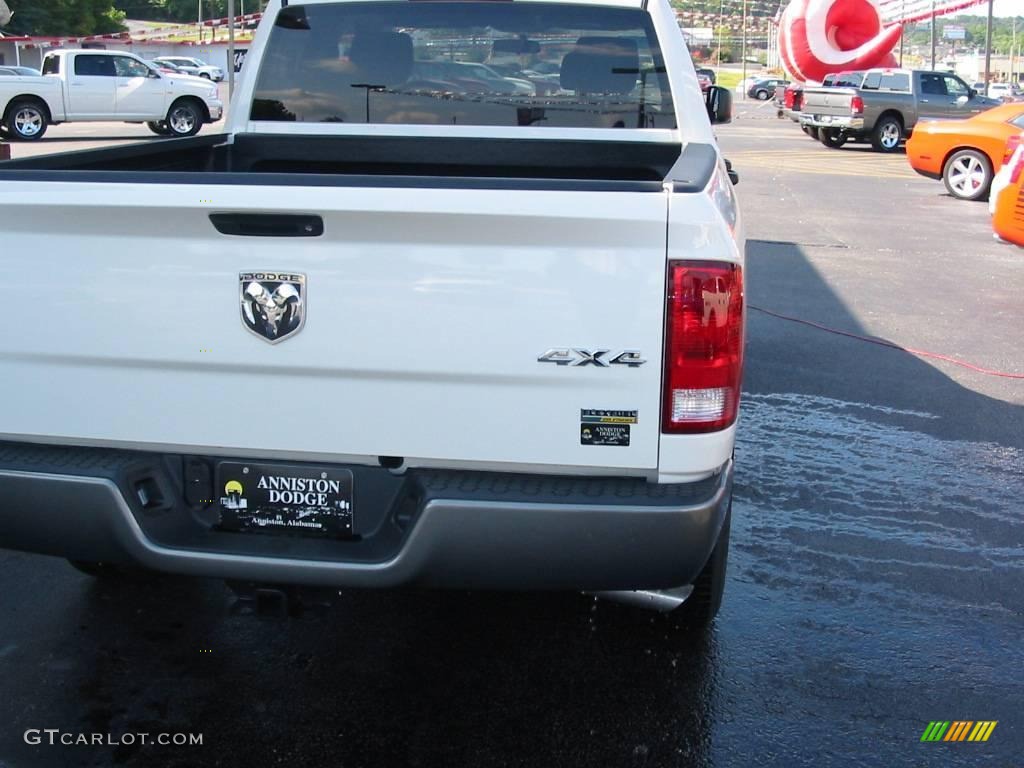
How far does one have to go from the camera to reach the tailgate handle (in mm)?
2801

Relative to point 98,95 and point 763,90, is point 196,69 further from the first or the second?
point 763,90

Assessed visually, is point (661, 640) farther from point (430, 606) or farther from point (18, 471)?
point (18, 471)

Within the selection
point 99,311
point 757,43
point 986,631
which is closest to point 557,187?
point 99,311

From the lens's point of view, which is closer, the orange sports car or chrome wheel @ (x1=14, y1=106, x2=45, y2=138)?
the orange sports car

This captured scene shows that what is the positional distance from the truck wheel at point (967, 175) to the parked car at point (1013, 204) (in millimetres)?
6242

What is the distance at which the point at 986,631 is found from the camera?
13.3 ft

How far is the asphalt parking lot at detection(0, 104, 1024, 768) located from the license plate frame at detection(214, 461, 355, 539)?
672 mm

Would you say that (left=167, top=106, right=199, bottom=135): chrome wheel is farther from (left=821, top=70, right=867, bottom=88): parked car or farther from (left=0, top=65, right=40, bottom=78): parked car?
(left=821, top=70, right=867, bottom=88): parked car

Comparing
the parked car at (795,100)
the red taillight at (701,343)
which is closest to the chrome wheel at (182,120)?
the parked car at (795,100)

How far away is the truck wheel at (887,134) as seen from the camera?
1079 inches

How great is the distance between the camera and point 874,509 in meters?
5.19

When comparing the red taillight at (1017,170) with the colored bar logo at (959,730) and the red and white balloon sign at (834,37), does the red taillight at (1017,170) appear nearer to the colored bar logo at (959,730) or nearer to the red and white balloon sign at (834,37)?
the colored bar logo at (959,730)

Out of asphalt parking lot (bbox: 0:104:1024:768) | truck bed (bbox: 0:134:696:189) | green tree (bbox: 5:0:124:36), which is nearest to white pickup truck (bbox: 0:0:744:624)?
asphalt parking lot (bbox: 0:104:1024:768)
